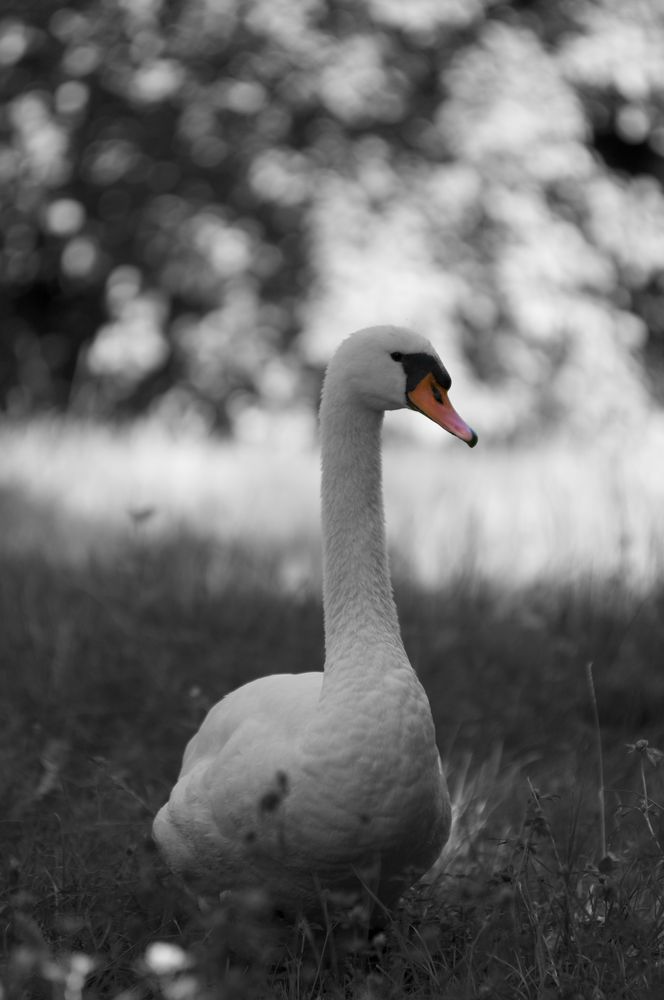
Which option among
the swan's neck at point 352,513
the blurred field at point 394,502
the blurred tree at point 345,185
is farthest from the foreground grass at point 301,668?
the blurred tree at point 345,185

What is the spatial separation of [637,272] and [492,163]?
1.01m

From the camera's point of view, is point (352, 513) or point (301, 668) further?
point (301, 668)

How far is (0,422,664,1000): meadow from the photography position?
2.38 m

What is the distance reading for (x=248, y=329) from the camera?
8.26 meters

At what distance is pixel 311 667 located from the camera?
4.26 meters

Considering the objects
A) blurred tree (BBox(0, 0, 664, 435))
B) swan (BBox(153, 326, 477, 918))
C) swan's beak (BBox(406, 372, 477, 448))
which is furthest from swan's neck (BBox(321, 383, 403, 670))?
blurred tree (BBox(0, 0, 664, 435))

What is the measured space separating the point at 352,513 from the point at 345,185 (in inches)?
218

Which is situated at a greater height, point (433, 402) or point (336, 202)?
point (433, 402)

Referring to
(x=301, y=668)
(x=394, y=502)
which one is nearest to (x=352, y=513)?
(x=301, y=668)

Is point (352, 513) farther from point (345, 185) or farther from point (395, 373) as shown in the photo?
point (345, 185)

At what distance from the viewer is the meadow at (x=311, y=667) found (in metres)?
2.38

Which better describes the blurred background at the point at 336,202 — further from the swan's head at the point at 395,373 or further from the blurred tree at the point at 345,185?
the swan's head at the point at 395,373

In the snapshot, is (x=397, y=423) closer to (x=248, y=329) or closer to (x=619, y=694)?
(x=248, y=329)

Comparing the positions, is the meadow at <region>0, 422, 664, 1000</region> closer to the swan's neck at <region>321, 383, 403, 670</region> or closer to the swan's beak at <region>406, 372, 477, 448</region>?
the swan's neck at <region>321, 383, 403, 670</region>
